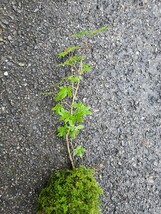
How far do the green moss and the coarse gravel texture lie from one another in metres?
0.09

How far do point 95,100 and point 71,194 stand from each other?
573mm

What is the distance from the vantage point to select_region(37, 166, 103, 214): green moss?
5.51 feet

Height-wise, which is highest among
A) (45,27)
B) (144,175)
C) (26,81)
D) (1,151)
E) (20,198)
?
→ (45,27)

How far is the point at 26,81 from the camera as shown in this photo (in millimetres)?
1834

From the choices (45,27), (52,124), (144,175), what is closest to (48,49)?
(45,27)

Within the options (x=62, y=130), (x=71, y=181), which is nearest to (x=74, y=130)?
(x=62, y=130)

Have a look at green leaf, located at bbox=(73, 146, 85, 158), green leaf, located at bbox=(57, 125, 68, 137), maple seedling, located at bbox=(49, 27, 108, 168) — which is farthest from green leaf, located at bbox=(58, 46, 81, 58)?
green leaf, located at bbox=(73, 146, 85, 158)

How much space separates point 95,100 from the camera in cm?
195

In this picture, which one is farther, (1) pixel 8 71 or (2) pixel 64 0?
(2) pixel 64 0

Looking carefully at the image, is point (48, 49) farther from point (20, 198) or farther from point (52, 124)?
point (20, 198)

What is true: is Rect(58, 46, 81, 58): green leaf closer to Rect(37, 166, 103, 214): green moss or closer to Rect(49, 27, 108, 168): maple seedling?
Rect(49, 27, 108, 168): maple seedling

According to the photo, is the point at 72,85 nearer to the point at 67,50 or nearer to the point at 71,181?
the point at 67,50

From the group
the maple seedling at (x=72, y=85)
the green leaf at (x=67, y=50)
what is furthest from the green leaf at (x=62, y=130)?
the green leaf at (x=67, y=50)

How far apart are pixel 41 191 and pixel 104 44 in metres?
0.94
